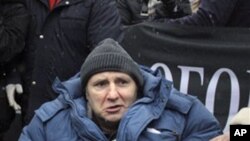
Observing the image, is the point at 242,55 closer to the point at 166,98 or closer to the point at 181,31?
the point at 181,31

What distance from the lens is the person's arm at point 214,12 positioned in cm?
435

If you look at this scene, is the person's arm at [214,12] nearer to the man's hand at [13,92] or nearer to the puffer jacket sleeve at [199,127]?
the puffer jacket sleeve at [199,127]

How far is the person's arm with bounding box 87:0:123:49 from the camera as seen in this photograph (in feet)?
14.4

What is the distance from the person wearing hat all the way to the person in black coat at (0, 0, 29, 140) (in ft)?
3.29

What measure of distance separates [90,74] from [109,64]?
0.12 metres

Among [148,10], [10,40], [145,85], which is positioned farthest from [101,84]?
[148,10]

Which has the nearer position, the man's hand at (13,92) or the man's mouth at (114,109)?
the man's mouth at (114,109)

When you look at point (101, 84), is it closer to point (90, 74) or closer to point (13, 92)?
point (90, 74)

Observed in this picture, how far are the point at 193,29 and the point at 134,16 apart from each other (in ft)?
6.84

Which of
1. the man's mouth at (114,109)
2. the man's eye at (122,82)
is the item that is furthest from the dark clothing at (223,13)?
the man's mouth at (114,109)

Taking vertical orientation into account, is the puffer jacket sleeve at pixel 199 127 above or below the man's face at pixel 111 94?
below

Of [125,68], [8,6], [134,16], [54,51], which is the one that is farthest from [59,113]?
[134,16]

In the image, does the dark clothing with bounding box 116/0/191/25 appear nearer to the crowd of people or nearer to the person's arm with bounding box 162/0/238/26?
the crowd of people

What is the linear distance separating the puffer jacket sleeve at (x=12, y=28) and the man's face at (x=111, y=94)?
1.14 metres
